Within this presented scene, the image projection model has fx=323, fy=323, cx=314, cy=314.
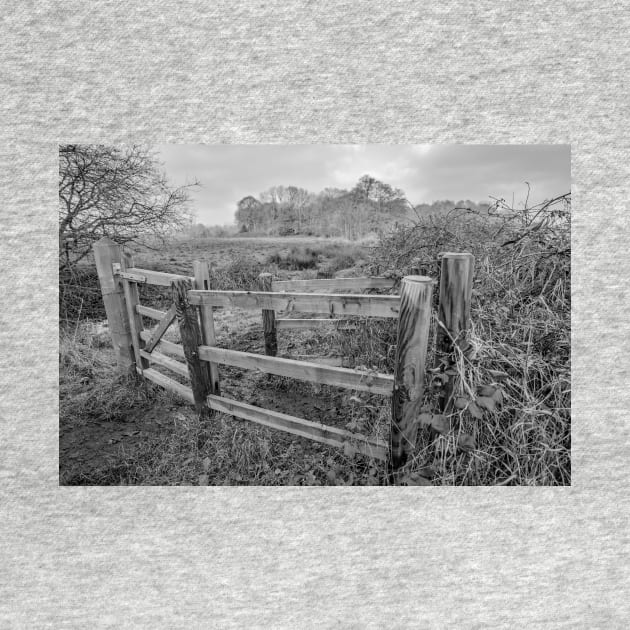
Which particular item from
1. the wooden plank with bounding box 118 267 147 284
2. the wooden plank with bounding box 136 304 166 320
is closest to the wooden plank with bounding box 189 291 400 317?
the wooden plank with bounding box 118 267 147 284

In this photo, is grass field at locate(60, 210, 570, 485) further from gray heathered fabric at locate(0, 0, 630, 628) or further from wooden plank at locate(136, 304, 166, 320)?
wooden plank at locate(136, 304, 166, 320)

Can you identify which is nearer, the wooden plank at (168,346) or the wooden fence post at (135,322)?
the wooden plank at (168,346)

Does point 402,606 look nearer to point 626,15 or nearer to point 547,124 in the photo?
point 547,124

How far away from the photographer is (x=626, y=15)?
1.11 metres

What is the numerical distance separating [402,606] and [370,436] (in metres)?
0.59

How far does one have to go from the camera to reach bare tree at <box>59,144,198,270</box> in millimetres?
1197

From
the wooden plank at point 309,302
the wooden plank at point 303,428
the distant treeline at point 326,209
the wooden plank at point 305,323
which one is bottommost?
the wooden plank at point 303,428

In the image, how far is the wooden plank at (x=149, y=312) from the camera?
2.03m

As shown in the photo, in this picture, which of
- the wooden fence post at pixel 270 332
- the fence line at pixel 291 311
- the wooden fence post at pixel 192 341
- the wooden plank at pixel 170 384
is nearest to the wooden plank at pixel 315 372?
the fence line at pixel 291 311

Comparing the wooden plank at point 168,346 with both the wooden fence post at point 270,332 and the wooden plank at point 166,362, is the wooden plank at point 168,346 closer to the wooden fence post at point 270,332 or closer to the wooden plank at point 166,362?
the wooden plank at point 166,362

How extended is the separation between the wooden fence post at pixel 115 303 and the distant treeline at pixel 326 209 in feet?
1.58

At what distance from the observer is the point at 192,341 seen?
1709mm

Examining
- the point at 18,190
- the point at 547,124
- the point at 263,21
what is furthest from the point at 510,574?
the point at 18,190

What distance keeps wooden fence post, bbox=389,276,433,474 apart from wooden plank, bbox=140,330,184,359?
1.24 meters
